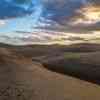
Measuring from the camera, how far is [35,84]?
104 cm

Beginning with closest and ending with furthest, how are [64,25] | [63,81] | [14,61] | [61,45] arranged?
[63,81] → [14,61] → [61,45] → [64,25]

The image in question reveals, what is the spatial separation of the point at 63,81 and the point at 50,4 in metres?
1.22

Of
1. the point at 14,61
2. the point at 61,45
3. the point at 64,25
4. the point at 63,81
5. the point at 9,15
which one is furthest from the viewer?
the point at 9,15

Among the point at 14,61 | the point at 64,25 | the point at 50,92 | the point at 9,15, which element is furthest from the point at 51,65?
the point at 9,15

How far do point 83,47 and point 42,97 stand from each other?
60cm

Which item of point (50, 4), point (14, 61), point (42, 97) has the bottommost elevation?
point (42, 97)

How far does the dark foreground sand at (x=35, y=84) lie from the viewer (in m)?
0.96

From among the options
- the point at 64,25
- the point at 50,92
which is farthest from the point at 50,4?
the point at 50,92

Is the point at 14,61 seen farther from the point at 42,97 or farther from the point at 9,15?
the point at 9,15

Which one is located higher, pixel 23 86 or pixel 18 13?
pixel 18 13

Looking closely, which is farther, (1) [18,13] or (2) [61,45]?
(1) [18,13]

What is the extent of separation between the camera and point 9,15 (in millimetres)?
2162

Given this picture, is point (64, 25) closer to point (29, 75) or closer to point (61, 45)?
point (61, 45)

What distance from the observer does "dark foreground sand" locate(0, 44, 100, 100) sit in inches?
37.9
